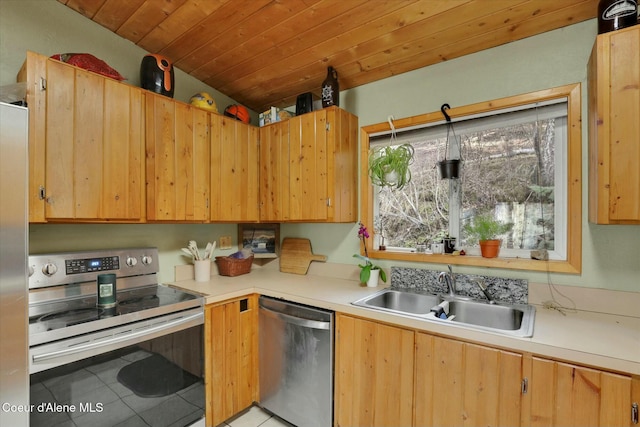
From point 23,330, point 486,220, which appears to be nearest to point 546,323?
point 486,220

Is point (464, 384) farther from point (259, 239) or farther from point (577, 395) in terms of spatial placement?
point (259, 239)

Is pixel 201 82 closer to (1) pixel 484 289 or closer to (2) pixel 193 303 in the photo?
(2) pixel 193 303

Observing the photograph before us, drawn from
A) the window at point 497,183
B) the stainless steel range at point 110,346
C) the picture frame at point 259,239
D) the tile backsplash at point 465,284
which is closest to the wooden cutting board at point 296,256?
the picture frame at point 259,239

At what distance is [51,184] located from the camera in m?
1.46

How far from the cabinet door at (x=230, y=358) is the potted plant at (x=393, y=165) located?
4.04ft

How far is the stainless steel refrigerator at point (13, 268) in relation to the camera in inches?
40.4

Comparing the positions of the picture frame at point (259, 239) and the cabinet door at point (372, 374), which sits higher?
the picture frame at point (259, 239)

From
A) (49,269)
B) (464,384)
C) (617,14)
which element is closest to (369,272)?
(464,384)

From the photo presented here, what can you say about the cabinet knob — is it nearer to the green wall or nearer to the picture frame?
the green wall

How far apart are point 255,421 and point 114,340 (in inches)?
43.8

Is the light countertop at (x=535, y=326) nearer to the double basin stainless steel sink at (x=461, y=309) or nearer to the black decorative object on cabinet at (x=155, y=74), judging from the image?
the double basin stainless steel sink at (x=461, y=309)

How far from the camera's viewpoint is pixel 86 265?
178 cm

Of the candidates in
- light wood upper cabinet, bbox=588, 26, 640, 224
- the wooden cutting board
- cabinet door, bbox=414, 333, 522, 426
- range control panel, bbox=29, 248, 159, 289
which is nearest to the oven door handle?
range control panel, bbox=29, 248, 159, 289

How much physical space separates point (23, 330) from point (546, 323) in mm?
2137
